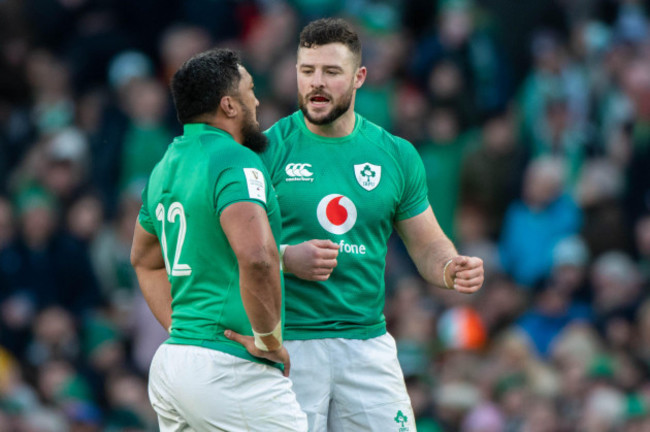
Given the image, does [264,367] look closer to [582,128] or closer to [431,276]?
[431,276]

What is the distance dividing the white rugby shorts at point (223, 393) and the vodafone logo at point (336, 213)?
95 cm

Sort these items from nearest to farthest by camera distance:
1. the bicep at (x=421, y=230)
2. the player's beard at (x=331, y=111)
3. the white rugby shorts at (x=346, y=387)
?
the white rugby shorts at (x=346, y=387) → the player's beard at (x=331, y=111) → the bicep at (x=421, y=230)

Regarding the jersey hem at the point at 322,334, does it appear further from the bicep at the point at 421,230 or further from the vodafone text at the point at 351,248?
the bicep at the point at 421,230

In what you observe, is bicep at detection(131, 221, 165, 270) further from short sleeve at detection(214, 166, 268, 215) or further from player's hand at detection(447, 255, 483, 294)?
player's hand at detection(447, 255, 483, 294)

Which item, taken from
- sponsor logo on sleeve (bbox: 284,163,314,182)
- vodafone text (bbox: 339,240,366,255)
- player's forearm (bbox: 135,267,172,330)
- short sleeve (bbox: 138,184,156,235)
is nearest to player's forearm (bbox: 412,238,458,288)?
vodafone text (bbox: 339,240,366,255)

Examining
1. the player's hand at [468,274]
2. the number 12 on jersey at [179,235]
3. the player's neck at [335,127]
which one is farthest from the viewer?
the player's neck at [335,127]

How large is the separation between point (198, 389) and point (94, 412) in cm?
507

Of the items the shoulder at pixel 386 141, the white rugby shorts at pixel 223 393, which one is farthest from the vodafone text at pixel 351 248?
the white rugby shorts at pixel 223 393

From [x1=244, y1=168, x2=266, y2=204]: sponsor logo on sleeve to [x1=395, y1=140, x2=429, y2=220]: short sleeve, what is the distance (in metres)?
1.25

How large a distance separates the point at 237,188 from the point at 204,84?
0.56 meters

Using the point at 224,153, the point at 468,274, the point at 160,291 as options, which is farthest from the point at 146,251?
the point at 468,274

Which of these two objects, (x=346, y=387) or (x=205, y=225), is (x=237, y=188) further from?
(x=346, y=387)

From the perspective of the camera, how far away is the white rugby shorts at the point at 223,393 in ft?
16.1

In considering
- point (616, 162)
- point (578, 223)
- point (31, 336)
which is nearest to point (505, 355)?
point (578, 223)
